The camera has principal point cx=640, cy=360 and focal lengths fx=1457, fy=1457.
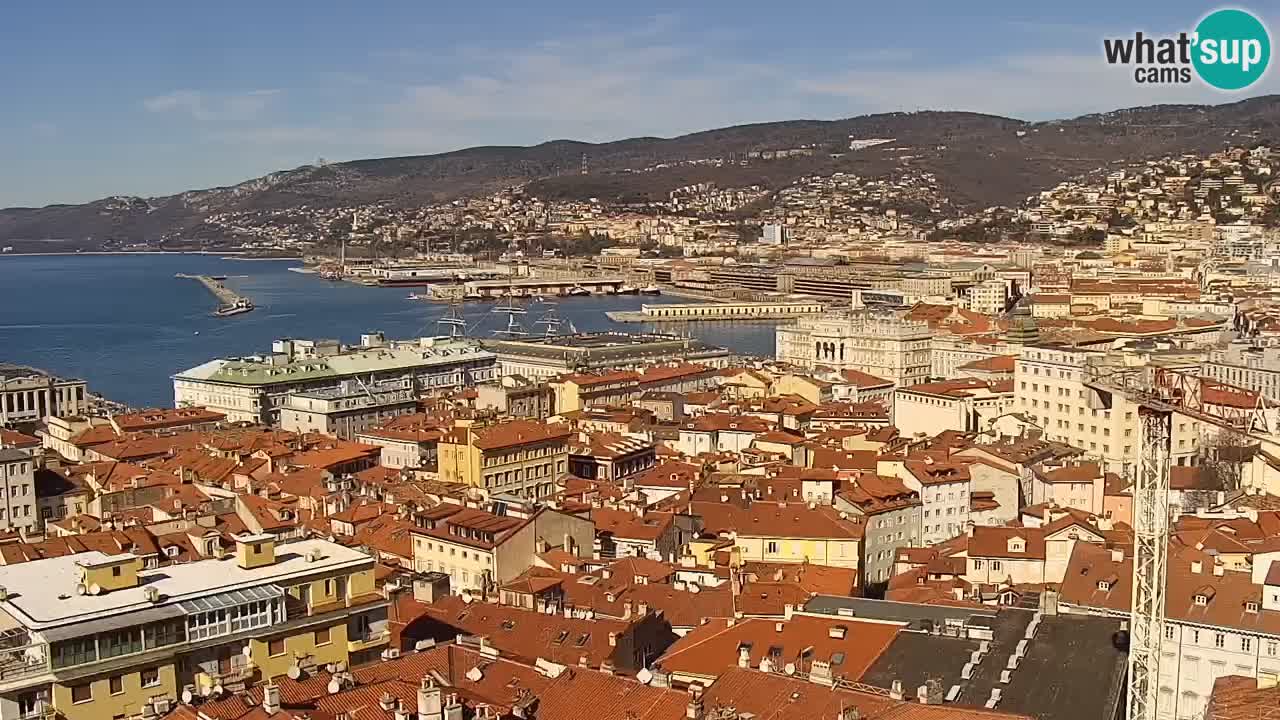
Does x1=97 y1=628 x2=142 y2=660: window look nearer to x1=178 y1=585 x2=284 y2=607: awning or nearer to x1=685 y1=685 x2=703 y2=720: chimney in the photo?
x1=178 y1=585 x2=284 y2=607: awning

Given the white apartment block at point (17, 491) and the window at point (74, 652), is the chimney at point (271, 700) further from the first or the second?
the white apartment block at point (17, 491)

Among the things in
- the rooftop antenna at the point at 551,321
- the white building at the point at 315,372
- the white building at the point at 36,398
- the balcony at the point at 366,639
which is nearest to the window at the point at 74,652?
the balcony at the point at 366,639

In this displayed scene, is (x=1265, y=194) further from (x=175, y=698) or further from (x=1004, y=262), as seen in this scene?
(x=175, y=698)

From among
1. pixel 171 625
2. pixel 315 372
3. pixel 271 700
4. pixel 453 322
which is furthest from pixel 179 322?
pixel 271 700

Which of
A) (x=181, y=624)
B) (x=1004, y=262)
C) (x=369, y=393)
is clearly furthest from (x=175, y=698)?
(x=1004, y=262)

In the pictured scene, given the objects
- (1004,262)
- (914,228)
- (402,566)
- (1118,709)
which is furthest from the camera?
(914,228)

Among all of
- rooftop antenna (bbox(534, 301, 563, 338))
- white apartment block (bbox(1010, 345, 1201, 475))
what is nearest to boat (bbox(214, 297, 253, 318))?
rooftop antenna (bbox(534, 301, 563, 338))
